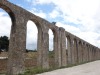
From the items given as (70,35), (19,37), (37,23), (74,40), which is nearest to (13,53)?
(19,37)

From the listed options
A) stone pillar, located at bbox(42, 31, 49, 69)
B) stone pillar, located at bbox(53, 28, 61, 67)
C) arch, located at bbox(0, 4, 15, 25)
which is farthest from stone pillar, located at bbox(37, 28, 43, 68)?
arch, located at bbox(0, 4, 15, 25)

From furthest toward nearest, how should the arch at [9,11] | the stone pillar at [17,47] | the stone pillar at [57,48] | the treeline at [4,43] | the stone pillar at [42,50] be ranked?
the treeline at [4,43] → the stone pillar at [57,48] → the stone pillar at [42,50] → the stone pillar at [17,47] → the arch at [9,11]

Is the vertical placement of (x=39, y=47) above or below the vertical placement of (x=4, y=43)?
below

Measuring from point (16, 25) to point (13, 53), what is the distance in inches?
70.8

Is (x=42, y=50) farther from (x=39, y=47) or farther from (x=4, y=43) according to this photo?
(x=4, y=43)

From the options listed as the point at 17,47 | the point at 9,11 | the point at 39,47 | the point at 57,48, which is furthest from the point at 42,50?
the point at 9,11

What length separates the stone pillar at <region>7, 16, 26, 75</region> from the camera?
1230 cm

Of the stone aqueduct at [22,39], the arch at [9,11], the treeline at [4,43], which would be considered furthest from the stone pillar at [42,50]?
the treeline at [4,43]

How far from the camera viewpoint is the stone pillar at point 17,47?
12305 millimetres

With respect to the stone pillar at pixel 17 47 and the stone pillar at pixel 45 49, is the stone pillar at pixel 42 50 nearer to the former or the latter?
the stone pillar at pixel 45 49

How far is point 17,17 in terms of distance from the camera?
12.9 meters

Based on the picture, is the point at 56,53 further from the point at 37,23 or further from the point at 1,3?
Result: the point at 1,3

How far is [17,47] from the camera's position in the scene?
12742 millimetres

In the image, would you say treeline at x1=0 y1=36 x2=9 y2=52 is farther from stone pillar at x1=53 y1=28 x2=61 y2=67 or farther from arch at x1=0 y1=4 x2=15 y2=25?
arch at x1=0 y1=4 x2=15 y2=25
